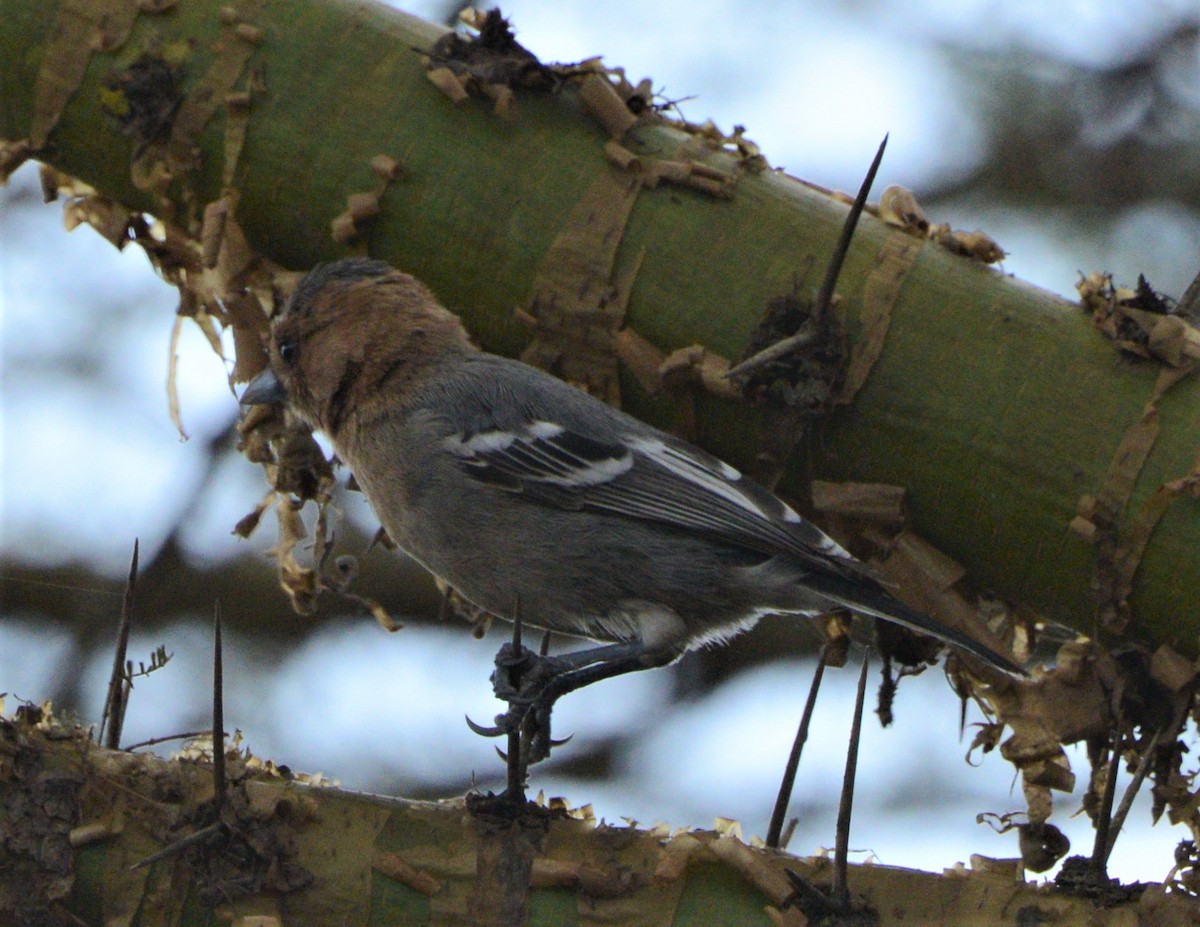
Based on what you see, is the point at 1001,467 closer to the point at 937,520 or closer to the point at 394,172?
the point at 937,520

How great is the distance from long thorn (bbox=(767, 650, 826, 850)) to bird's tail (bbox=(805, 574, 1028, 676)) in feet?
2.26

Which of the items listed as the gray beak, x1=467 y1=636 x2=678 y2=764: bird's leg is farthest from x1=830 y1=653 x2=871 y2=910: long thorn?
the gray beak

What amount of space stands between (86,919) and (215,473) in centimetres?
330

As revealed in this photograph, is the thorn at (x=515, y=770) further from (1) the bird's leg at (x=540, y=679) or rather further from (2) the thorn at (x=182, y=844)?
(1) the bird's leg at (x=540, y=679)

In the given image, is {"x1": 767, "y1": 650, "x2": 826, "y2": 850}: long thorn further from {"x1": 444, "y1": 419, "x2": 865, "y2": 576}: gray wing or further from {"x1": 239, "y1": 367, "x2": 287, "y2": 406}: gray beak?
{"x1": 239, "y1": 367, "x2": 287, "y2": 406}: gray beak

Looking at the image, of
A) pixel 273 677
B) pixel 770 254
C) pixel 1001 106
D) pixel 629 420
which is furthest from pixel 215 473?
pixel 1001 106

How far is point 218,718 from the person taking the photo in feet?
6.37

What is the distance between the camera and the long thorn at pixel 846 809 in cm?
193

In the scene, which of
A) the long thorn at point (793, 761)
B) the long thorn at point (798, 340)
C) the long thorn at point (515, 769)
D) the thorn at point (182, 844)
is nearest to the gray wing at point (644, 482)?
the long thorn at point (798, 340)

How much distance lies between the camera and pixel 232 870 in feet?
6.95

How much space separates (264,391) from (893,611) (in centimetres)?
177

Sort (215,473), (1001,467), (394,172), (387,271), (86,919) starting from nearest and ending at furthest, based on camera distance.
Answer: (86,919)
(1001,467)
(394,172)
(387,271)
(215,473)

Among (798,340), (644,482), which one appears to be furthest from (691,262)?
(644,482)

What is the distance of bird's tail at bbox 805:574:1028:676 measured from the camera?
2932 mm
